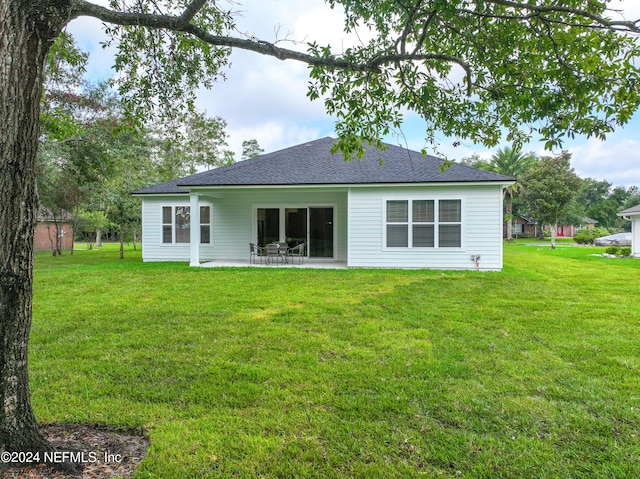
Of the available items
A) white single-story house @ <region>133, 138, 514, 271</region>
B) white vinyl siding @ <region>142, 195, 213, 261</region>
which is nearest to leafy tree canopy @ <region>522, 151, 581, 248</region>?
white single-story house @ <region>133, 138, 514, 271</region>

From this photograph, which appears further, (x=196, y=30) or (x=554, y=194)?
(x=554, y=194)

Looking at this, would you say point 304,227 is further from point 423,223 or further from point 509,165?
point 509,165

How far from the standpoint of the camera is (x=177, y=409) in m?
3.06

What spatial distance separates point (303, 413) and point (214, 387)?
3.19 ft

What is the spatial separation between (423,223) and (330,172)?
142 inches

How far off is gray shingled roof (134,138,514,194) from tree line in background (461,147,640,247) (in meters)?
2.38

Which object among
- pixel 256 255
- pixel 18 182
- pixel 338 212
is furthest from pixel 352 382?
pixel 338 212

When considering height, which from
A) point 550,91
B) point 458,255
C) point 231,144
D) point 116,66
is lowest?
point 458,255

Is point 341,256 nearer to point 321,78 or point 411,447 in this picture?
point 321,78

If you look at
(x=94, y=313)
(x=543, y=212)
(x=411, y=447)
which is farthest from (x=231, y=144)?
(x=411, y=447)

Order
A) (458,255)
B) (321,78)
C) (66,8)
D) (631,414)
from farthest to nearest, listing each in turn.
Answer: (458,255), (321,78), (631,414), (66,8)

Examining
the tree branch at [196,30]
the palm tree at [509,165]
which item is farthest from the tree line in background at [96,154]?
the palm tree at [509,165]

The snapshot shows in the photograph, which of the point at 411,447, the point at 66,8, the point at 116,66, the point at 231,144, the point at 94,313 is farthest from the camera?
the point at 231,144

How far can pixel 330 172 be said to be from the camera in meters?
12.8
